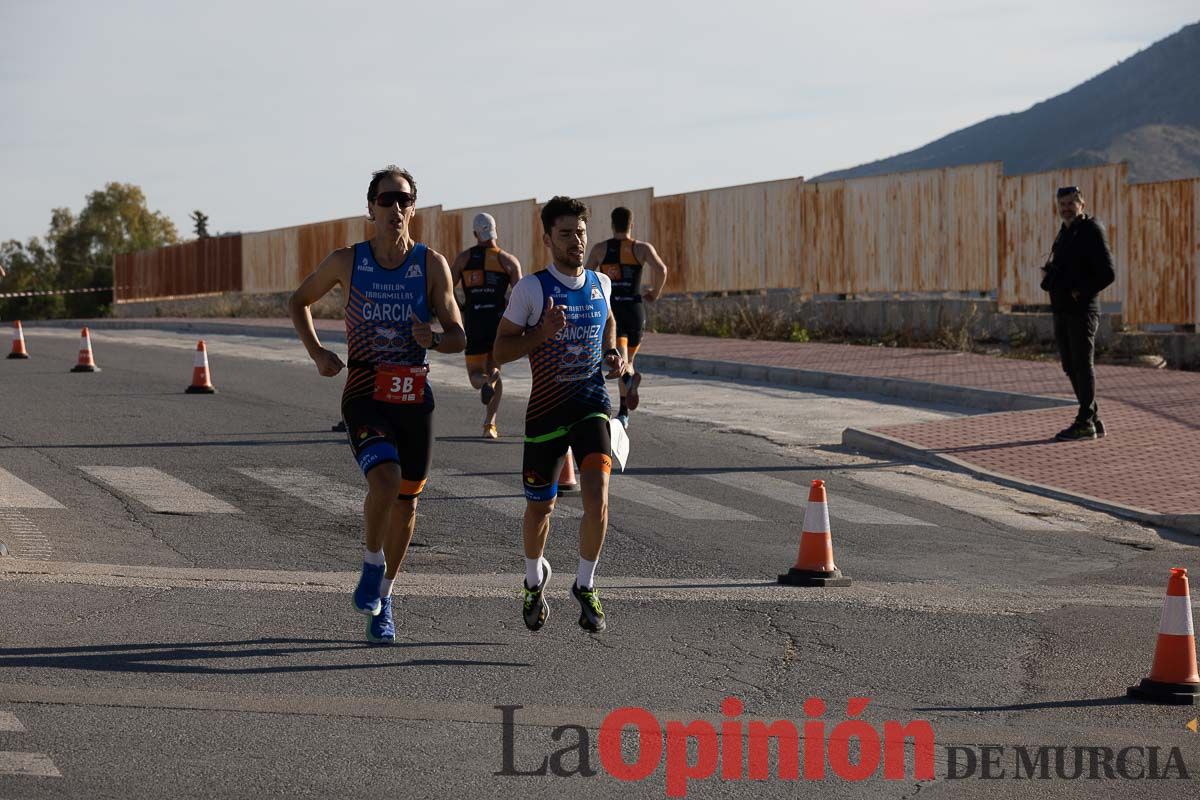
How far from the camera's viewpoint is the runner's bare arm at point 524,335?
282 inches

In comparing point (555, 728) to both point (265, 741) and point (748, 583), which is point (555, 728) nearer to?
point (265, 741)

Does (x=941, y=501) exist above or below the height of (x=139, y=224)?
below

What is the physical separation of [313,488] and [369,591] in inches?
199

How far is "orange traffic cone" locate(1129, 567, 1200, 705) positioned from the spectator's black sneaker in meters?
8.27

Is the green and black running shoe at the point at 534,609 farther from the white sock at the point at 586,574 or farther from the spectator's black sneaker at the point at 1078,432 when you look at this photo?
the spectator's black sneaker at the point at 1078,432

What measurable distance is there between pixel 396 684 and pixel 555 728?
845 millimetres

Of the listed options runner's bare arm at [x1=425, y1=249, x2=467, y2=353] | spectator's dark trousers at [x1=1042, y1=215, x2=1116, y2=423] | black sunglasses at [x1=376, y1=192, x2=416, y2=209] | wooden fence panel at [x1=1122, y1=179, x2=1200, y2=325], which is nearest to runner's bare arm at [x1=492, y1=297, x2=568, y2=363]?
runner's bare arm at [x1=425, y1=249, x2=467, y2=353]

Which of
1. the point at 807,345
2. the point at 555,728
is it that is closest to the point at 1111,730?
the point at 555,728

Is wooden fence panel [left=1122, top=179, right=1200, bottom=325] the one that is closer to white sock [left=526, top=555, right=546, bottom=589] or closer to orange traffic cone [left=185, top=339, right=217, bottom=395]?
orange traffic cone [left=185, top=339, right=217, bottom=395]

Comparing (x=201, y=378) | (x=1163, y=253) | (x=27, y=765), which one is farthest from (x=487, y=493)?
(x=1163, y=253)

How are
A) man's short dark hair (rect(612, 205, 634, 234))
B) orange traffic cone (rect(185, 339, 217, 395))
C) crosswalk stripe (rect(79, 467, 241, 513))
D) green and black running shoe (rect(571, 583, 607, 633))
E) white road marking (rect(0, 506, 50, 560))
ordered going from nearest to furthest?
green and black running shoe (rect(571, 583, 607, 633)) → white road marking (rect(0, 506, 50, 560)) → crosswalk stripe (rect(79, 467, 241, 513)) → man's short dark hair (rect(612, 205, 634, 234)) → orange traffic cone (rect(185, 339, 217, 395))

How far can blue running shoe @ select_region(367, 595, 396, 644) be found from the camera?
23.2ft

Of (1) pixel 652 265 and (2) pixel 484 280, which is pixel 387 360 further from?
(1) pixel 652 265

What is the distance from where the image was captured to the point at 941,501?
40.0ft
